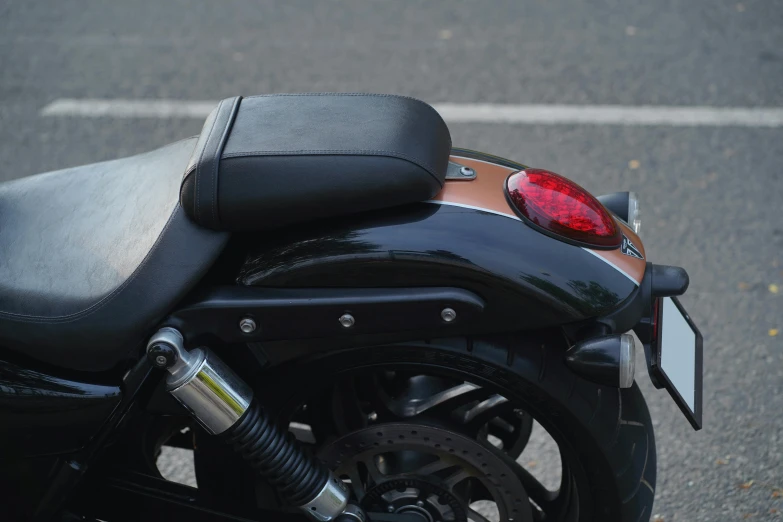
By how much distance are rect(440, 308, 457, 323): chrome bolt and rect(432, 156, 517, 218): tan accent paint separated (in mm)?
207

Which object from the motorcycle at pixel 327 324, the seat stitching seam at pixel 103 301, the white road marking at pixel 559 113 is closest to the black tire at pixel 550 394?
the motorcycle at pixel 327 324

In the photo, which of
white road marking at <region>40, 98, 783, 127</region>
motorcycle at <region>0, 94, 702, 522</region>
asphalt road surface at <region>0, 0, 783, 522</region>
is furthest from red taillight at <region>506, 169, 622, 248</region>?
white road marking at <region>40, 98, 783, 127</region>

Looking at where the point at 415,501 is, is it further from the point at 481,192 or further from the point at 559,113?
the point at 559,113

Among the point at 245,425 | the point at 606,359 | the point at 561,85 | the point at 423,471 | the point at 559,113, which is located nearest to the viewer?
the point at 606,359

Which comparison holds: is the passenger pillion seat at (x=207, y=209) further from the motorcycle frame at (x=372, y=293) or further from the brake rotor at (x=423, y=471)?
the brake rotor at (x=423, y=471)

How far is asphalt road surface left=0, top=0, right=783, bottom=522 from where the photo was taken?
10.1 ft

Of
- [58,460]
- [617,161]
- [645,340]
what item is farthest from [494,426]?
[617,161]

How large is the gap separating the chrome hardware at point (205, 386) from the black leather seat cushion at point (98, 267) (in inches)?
3.0

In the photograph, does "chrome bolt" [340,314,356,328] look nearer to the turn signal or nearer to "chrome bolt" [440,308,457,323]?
"chrome bolt" [440,308,457,323]

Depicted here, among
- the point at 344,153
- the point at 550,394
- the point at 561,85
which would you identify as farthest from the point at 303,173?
the point at 561,85

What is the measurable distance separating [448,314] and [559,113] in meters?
2.95

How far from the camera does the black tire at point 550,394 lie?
66.1 inches

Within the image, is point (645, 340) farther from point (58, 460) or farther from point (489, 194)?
point (58, 460)

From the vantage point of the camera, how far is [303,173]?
158 cm
